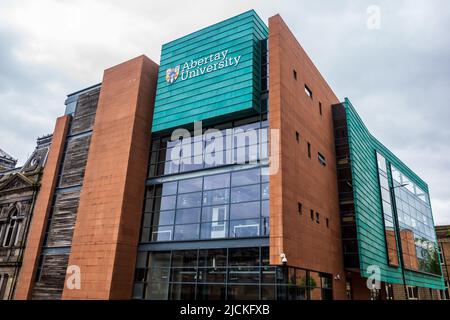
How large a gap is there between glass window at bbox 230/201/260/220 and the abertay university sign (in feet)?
34.2

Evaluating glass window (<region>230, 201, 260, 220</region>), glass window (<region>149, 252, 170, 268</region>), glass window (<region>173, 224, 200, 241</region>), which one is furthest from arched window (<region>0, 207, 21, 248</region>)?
glass window (<region>230, 201, 260, 220</region>)

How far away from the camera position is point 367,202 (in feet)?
108

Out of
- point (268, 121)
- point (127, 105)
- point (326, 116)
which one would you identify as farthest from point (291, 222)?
point (127, 105)

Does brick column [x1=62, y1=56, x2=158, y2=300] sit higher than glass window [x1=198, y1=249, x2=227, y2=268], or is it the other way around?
brick column [x1=62, y1=56, x2=158, y2=300]

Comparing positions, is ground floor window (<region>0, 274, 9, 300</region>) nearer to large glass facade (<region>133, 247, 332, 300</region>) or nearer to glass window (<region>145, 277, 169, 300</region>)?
large glass facade (<region>133, 247, 332, 300</region>)

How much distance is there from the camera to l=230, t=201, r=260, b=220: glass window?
23109 mm

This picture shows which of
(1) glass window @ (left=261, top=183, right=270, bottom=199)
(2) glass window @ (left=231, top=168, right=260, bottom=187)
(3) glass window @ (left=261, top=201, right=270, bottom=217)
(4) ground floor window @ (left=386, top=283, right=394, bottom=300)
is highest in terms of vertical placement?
(2) glass window @ (left=231, top=168, right=260, bottom=187)

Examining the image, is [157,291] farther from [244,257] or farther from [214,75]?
[214,75]

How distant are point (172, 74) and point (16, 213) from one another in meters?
22.5

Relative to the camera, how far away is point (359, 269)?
28844mm

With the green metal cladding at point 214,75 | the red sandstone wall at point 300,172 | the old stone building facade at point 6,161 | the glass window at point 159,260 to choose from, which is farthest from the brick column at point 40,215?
the old stone building facade at point 6,161

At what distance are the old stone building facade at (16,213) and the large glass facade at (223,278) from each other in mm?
14500

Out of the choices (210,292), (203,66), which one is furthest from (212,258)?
(203,66)

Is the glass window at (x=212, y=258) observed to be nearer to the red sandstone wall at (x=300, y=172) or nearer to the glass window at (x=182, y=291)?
the glass window at (x=182, y=291)
